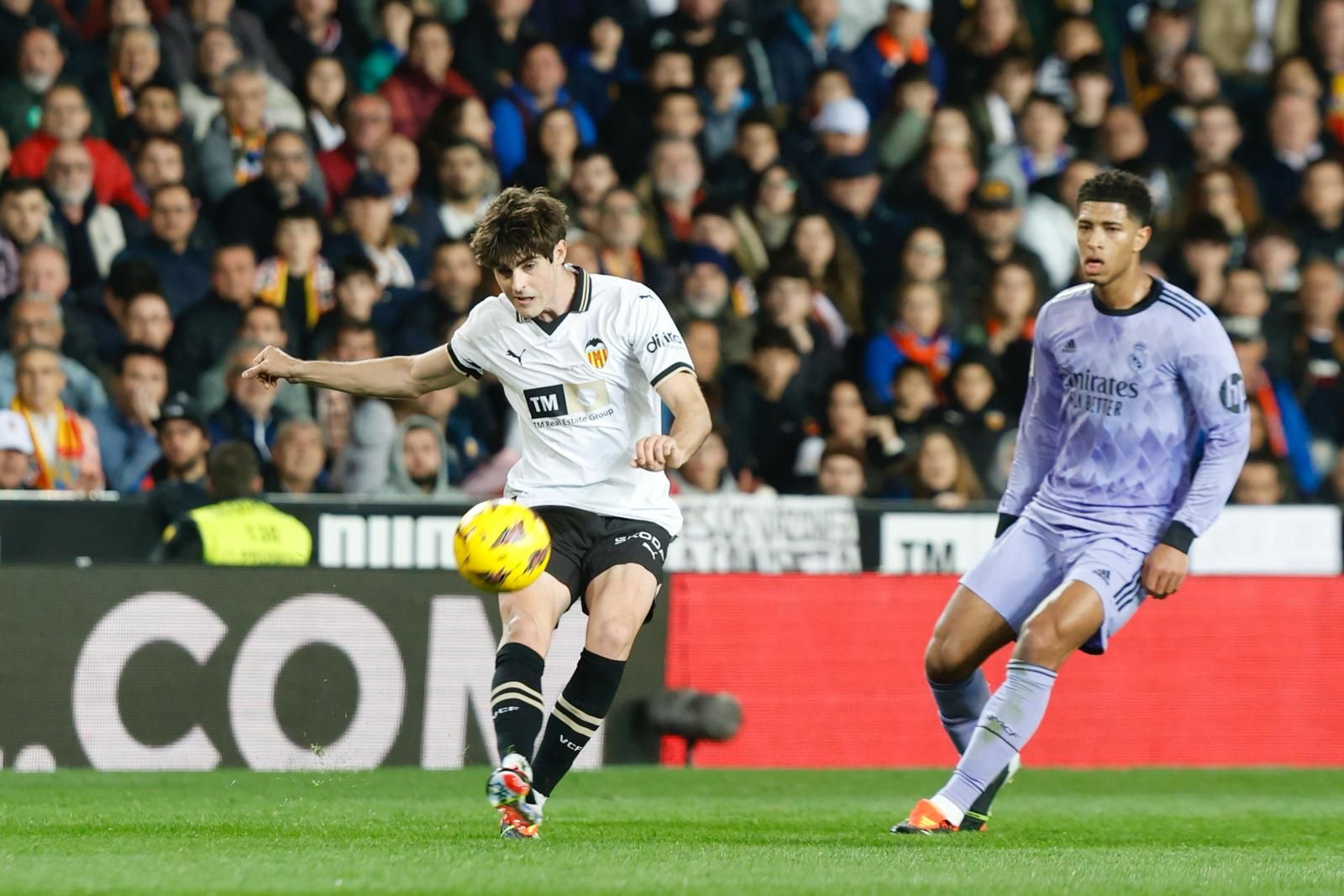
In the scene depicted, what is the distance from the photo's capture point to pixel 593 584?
23.4ft

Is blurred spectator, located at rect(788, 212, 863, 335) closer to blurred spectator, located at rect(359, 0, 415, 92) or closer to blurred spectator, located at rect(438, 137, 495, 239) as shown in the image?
blurred spectator, located at rect(438, 137, 495, 239)

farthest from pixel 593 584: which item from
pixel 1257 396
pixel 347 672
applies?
pixel 1257 396

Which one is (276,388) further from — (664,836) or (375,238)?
(664,836)

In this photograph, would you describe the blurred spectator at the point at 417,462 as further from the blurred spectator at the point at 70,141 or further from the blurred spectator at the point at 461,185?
the blurred spectator at the point at 70,141

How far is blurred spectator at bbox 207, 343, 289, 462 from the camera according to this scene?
38.8ft

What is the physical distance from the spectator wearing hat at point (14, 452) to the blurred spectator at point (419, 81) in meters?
3.68

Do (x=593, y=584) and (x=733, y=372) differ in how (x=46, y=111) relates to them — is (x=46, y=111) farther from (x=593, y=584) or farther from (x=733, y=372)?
(x=593, y=584)

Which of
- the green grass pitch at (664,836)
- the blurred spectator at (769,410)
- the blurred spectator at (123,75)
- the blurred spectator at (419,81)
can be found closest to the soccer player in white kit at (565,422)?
the green grass pitch at (664,836)

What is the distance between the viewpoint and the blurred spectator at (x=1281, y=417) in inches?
547

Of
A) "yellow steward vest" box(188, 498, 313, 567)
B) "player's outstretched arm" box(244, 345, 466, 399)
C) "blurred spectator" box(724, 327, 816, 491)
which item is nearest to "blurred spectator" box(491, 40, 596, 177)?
"blurred spectator" box(724, 327, 816, 491)

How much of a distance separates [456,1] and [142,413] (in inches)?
172

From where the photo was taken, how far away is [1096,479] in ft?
25.1

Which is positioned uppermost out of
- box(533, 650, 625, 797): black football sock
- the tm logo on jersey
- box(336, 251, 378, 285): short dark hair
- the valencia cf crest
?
box(336, 251, 378, 285): short dark hair

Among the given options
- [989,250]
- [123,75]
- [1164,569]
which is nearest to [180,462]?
[123,75]
